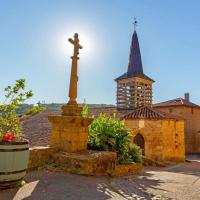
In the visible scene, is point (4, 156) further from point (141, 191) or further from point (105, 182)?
point (141, 191)

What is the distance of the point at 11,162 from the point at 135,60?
2766cm

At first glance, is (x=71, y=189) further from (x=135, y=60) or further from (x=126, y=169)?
(x=135, y=60)

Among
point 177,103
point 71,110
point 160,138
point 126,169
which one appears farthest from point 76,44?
point 177,103

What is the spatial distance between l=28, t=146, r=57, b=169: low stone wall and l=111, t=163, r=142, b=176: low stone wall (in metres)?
1.60

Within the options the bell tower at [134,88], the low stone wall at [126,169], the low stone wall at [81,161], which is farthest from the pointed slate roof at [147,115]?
the low stone wall at [81,161]

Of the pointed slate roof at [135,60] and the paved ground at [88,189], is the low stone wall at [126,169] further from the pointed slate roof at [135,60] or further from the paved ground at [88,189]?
the pointed slate roof at [135,60]

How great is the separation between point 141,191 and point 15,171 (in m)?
2.18

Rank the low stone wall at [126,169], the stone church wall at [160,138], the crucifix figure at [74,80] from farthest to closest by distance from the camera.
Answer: the stone church wall at [160,138], the crucifix figure at [74,80], the low stone wall at [126,169]

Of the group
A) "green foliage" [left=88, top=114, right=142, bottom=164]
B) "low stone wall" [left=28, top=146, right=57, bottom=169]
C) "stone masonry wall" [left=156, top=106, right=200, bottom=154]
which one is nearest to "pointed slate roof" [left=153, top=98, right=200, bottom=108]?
"stone masonry wall" [left=156, top=106, right=200, bottom=154]

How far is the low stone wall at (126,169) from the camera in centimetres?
609

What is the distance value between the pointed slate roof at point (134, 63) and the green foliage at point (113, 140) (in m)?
20.6

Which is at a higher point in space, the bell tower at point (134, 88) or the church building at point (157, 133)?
the bell tower at point (134, 88)

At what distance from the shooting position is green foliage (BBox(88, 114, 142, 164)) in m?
6.97

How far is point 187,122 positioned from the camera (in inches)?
1078
